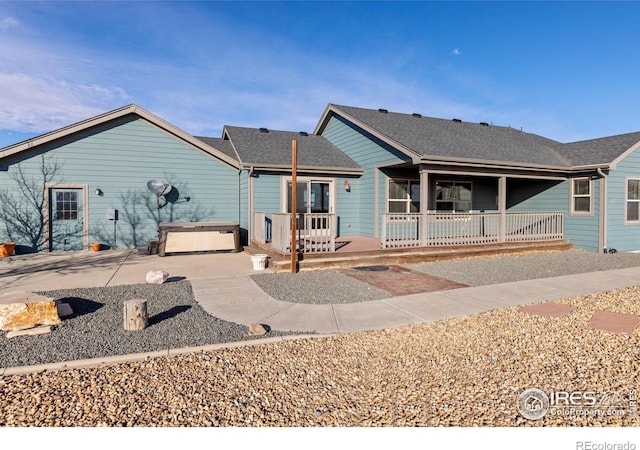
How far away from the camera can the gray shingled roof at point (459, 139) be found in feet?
35.4

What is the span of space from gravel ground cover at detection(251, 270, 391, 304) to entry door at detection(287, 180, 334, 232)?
4456mm

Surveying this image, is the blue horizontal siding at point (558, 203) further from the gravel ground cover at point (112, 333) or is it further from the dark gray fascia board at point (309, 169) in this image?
the gravel ground cover at point (112, 333)

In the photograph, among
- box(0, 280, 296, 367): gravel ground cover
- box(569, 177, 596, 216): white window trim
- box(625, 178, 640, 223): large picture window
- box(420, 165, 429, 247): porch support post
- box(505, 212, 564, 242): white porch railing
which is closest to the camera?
box(0, 280, 296, 367): gravel ground cover

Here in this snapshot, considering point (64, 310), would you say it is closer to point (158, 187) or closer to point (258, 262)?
point (258, 262)

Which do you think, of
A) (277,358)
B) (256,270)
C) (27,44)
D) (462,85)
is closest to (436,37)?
(462,85)

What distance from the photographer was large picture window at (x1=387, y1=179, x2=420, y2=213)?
12.4 m

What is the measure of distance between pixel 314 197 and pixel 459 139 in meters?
5.73

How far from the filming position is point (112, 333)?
13.8 feet

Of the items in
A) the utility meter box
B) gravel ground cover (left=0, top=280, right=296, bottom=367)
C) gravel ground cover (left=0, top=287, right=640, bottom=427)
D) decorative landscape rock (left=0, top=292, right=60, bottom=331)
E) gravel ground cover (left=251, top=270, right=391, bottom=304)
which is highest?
the utility meter box

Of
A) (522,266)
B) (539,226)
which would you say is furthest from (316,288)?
(539,226)

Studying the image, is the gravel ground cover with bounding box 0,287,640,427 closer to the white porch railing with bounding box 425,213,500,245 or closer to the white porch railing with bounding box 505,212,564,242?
the white porch railing with bounding box 425,213,500,245

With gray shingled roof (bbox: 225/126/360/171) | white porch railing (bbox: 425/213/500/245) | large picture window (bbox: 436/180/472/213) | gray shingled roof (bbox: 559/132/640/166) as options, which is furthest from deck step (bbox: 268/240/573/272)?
gray shingled roof (bbox: 225/126/360/171)

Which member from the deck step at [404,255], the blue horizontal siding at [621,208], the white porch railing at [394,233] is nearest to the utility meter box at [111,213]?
the deck step at [404,255]
